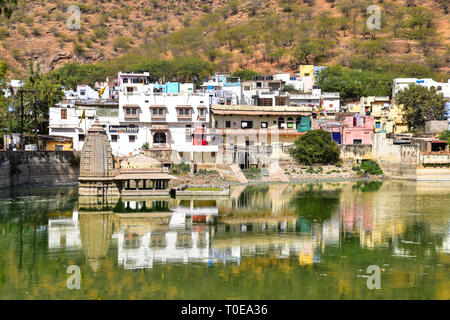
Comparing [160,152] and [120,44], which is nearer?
[160,152]

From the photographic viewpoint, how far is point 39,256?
20.9 metres

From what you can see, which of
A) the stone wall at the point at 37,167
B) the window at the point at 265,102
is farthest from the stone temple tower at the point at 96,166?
the window at the point at 265,102

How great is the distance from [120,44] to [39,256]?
8597cm

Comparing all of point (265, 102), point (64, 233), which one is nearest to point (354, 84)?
point (265, 102)

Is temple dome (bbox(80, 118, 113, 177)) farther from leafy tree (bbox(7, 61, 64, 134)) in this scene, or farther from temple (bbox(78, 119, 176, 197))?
leafy tree (bbox(7, 61, 64, 134))

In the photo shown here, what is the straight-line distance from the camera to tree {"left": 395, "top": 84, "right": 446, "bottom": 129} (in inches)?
2183

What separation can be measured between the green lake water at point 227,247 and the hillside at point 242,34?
2254 inches

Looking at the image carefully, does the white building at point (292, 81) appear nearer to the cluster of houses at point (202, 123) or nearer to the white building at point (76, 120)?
the cluster of houses at point (202, 123)

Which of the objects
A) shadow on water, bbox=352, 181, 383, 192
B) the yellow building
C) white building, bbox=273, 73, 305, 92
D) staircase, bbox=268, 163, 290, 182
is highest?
the yellow building

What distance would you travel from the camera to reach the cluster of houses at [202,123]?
163 ft

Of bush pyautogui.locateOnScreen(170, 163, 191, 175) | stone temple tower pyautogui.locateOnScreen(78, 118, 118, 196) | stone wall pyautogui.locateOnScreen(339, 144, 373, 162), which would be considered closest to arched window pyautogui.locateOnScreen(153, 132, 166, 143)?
bush pyautogui.locateOnScreen(170, 163, 191, 175)

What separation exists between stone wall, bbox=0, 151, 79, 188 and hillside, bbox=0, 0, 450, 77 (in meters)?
45.9

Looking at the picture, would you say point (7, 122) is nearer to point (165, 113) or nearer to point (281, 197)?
point (165, 113)
